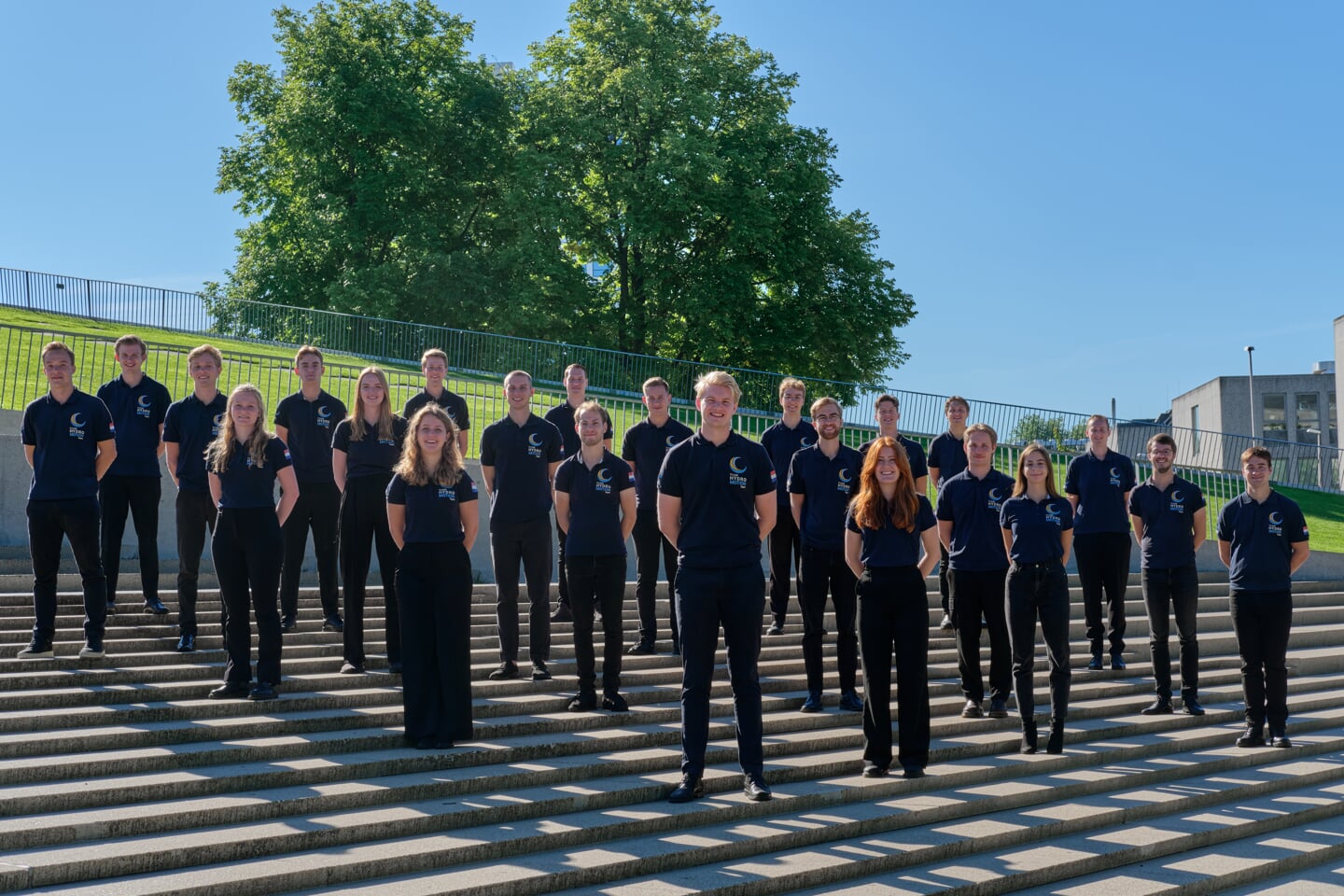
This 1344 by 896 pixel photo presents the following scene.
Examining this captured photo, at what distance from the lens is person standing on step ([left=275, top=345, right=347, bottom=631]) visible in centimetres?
866

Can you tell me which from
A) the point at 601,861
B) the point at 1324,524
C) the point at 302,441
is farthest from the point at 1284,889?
the point at 1324,524

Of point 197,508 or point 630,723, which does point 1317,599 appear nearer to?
point 630,723

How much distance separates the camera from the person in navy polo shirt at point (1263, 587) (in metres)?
8.65

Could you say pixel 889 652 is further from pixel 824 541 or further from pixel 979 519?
pixel 979 519

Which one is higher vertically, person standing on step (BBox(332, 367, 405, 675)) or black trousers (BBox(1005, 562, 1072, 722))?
person standing on step (BBox(332, 367, 405, 675))

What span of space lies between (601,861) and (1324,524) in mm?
22992

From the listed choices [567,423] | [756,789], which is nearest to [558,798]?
[756,789]

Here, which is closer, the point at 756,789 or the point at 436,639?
the point at 756,789

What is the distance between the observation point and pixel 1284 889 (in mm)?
6039

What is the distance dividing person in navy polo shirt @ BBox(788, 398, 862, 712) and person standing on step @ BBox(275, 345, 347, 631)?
3.24m

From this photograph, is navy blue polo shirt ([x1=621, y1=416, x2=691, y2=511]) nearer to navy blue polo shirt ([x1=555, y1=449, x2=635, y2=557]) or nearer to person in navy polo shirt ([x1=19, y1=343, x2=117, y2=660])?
navy blue polo shirt ([x1=555, y1=449, x2=635, y2=557])

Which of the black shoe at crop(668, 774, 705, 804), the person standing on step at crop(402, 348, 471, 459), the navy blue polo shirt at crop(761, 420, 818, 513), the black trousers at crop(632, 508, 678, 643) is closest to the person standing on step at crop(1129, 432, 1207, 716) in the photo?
the navy blue polo shirt at crop(761, 420, 818, 513)

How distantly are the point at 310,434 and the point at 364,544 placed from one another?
3.63 feet

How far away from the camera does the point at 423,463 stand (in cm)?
675
